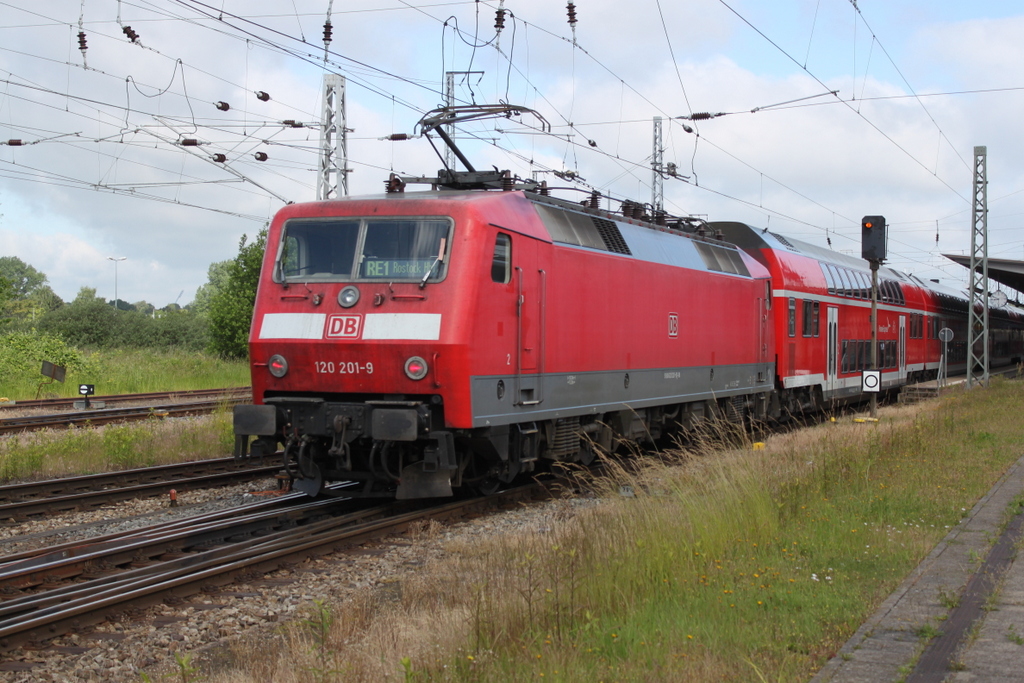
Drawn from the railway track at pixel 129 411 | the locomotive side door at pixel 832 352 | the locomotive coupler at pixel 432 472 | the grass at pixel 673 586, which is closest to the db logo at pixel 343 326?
the locomotive coupler at pixel 432 472

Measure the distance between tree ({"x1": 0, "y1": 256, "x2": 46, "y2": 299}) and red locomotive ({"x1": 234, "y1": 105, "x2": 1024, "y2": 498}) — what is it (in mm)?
93562

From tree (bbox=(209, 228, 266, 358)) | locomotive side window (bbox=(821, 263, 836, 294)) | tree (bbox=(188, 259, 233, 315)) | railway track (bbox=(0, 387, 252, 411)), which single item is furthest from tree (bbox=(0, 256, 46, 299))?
locomotive side window (bbox=(821, 263, 836, 294))

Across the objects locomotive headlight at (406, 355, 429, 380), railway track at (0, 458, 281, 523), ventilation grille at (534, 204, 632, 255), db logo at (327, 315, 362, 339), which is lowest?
railway track at (0, 458, 281, 523)

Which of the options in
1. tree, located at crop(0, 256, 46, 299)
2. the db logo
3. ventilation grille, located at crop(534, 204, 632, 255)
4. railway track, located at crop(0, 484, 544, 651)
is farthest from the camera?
tree, located at crop(0, 256, 46, 299)

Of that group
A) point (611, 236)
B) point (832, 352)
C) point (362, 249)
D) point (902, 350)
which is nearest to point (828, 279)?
point (832, 352)

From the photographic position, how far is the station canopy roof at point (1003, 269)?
36625mm

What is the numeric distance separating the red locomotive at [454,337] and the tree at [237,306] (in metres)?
26.5

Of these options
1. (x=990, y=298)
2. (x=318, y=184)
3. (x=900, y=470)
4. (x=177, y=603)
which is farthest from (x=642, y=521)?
(x=990, y=298)

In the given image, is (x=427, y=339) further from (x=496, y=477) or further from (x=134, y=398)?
(x=134, y=398)

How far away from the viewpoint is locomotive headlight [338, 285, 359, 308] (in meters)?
9.46

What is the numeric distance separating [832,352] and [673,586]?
1620cm

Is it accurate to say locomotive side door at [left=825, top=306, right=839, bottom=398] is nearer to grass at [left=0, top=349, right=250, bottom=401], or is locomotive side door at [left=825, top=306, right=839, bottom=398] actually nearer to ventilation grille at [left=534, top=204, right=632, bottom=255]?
ventilation grille at [left=534, top=204, right=632, bottom=255]

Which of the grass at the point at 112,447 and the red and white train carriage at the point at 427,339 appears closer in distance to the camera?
the red and white train carriage at the point at 427,339

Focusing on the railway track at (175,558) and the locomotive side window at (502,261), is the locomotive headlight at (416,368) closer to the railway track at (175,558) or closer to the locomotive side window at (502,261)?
the locomotive side window at (502,261)
